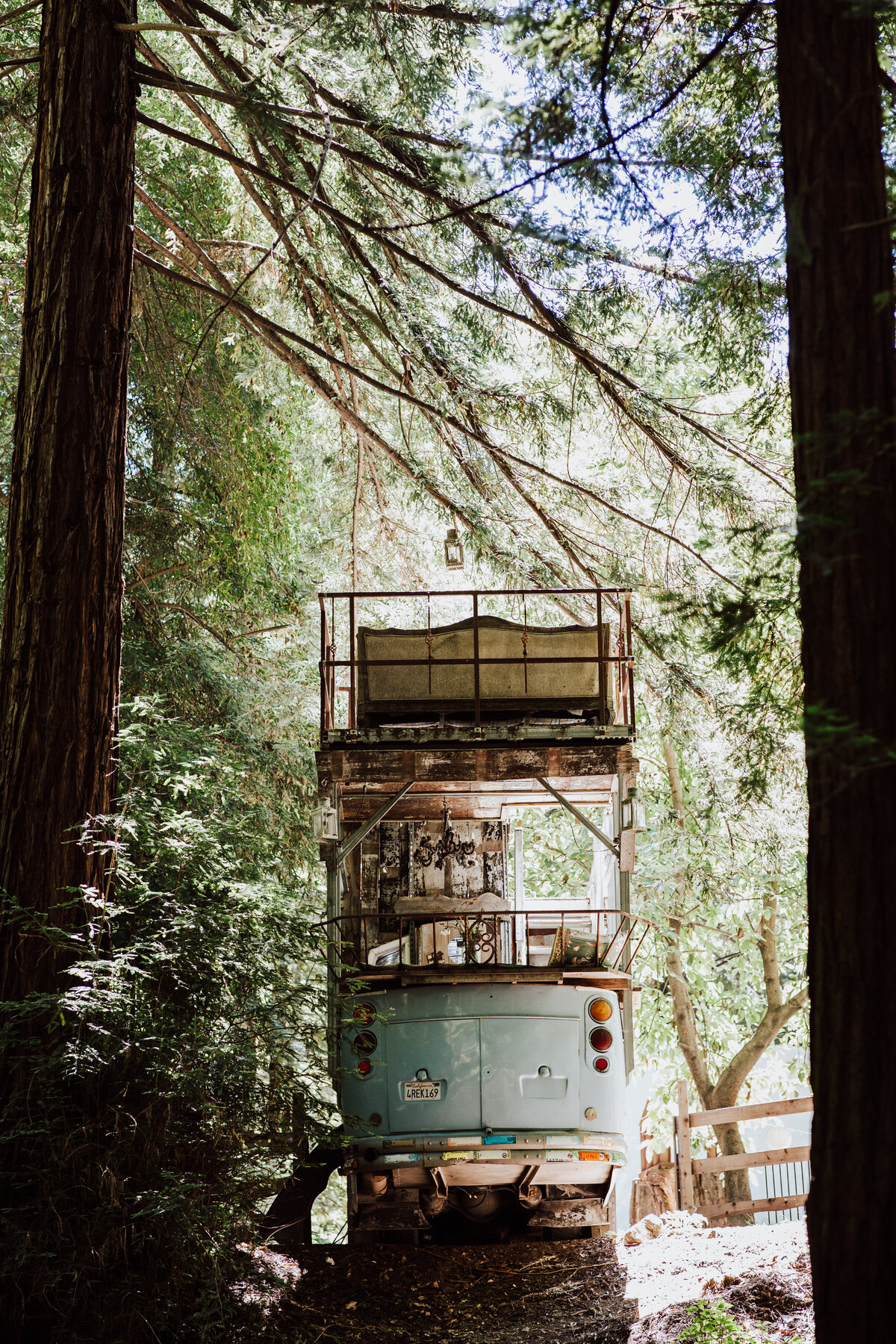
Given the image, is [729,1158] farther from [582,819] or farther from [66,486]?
[66,486]

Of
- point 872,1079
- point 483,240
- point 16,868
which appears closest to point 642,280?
point 483,240

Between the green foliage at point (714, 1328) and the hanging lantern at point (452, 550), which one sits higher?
the hanging lantern at point (452, 550)

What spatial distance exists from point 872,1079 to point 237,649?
37.0ft

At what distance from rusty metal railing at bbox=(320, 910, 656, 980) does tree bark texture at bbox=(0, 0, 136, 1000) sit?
1.93 meters

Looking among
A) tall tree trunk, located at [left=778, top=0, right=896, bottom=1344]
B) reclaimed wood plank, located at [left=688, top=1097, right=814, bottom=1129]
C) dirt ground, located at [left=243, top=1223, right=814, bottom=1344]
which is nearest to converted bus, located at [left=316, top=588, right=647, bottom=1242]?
dirt ground, located at [left=243, top=1223, right=814, bottom=1344]

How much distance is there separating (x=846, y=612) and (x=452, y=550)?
8.62m

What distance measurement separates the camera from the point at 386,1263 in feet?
29.3

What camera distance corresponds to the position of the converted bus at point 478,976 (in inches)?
341

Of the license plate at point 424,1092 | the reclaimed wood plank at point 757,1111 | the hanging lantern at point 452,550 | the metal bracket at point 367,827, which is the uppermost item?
the hanging lantern at point 452,550

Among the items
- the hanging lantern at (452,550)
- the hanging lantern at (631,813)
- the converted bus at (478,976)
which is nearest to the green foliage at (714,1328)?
the converted bus at (478,976)

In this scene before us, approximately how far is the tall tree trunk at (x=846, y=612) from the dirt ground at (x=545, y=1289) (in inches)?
118

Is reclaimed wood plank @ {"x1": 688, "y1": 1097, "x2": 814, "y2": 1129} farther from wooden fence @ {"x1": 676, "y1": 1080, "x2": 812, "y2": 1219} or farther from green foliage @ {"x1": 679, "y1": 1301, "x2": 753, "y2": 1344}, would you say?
green foliage @ {"x1": 679, "y1": 1301, "x2": 753, "y2": 1344}

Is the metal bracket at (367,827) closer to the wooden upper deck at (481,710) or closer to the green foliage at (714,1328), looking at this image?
the wooden upper deck at (481,710)

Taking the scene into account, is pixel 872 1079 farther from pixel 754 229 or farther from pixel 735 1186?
pixel 735 1186
